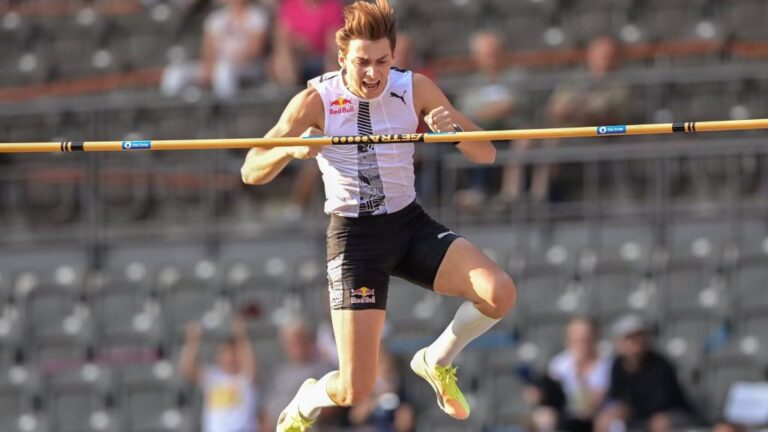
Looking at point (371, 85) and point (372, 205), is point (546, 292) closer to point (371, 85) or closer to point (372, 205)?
point (372, 205)

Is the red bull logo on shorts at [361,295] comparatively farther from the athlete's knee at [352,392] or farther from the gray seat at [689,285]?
the gray seat at [689,285]

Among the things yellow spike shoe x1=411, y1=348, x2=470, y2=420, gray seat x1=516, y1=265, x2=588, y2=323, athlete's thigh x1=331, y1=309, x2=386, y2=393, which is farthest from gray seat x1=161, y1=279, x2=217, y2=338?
athlete's thigh x1=331, y1=309, x2=386, y2=393

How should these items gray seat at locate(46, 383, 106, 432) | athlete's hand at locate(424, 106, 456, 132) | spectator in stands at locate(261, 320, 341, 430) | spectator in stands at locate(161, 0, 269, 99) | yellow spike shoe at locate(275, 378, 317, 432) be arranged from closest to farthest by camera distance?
athlete's hand at locate(424, 106, 456, 132) → yellow spike shoe at locate(275, 378, 317, 432) → spectator in stands at locate(261, 320, 341, 430) → gray seat at locate(46, 383, 106, 432) → spectator in stands at locate(161, 0, 269, 99)

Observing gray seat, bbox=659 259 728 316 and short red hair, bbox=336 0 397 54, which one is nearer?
short red hair, bbox=336 0 397 54

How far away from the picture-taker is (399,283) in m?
16.0

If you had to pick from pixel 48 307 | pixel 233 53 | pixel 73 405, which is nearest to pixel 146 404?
pixel 73 405

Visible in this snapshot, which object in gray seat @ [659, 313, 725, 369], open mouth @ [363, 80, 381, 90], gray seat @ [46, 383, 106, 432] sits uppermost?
open mouth @ [363, 80, 381, 90]

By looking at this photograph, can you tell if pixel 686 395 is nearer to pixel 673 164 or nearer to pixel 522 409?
pixel 522 409

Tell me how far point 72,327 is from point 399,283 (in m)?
3.12

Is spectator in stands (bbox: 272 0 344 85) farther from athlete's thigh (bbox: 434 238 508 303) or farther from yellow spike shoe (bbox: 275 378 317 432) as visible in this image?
athlete's thigh (bbox: 434 238 508 303)

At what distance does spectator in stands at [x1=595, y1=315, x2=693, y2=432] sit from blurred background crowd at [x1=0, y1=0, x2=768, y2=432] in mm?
19

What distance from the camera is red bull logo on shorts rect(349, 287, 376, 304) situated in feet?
32.8

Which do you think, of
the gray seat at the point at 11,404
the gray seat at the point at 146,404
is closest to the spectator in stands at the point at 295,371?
the gray seat at the point at 146,404

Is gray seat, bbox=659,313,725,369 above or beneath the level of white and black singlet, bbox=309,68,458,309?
beneath
